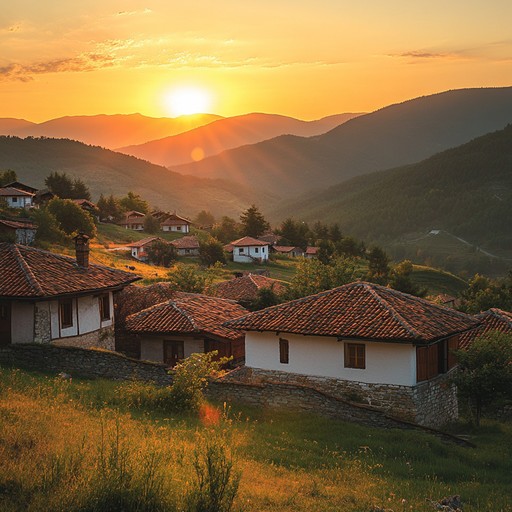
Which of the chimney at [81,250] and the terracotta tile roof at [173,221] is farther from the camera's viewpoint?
the terracotta tile roof at [173,221]

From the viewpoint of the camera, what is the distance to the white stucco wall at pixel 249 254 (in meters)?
91.9

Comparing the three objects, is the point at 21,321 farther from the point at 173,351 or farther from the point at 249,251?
the point at 249,251

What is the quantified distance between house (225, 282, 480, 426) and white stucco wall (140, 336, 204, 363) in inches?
129

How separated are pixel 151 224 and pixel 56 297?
3374 inches

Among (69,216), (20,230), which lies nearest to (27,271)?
(20,230)

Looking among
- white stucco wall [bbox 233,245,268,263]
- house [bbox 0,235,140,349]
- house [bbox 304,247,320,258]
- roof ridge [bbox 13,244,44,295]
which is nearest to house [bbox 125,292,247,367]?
house [bbox 0,235,140,349]

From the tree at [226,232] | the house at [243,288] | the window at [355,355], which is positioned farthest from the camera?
the tree at [226,232]

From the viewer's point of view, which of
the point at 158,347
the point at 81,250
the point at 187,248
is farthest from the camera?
the point at 187,248

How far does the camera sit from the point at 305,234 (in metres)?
118

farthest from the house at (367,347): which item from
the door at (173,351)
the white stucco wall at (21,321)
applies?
the white stucco wall at (21,321)

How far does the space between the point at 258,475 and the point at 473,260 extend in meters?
163

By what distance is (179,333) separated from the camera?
28609 mm

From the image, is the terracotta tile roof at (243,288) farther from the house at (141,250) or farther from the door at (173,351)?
the house at (141,250)

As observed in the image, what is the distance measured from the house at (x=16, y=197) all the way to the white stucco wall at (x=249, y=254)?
2832 cm
